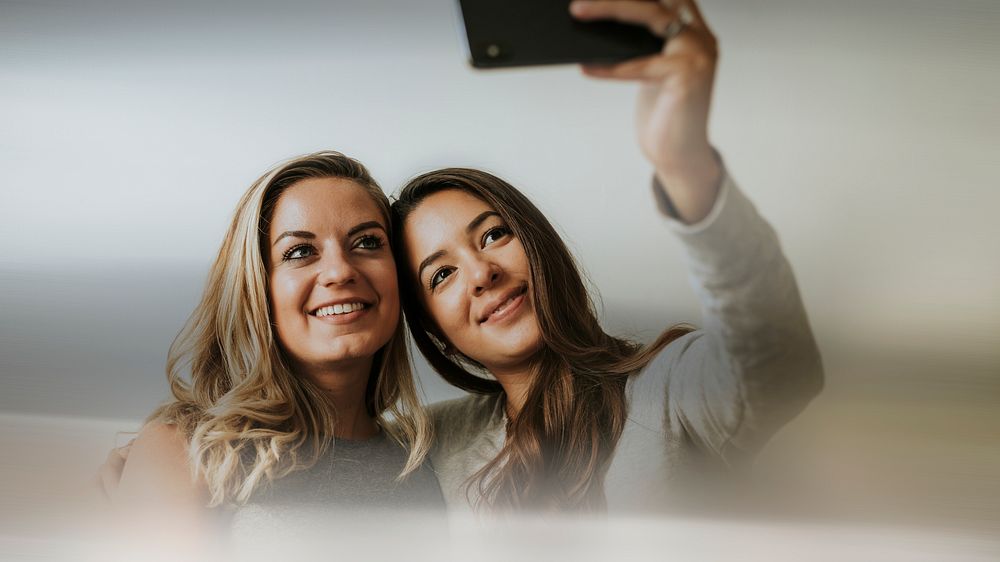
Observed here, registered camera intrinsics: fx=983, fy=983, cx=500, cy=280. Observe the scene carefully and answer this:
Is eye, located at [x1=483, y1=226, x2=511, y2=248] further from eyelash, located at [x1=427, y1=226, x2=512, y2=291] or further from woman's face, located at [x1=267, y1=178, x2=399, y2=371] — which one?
woman's face, located at [x1=267, y1=178, x2=399, y2=371]

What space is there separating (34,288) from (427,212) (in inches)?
18.3

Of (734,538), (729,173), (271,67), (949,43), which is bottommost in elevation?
(734,538)

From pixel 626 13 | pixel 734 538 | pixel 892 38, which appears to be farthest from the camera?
pixel 892 38

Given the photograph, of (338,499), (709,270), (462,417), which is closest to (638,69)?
(709,270)

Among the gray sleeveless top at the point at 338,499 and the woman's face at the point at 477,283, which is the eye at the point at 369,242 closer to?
the woman's face at the point at 477,283

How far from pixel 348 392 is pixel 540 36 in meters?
0.43

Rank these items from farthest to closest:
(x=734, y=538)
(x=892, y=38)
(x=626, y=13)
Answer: (x=892, y=38)
(x=734, y=538)
(x=626, y=13)

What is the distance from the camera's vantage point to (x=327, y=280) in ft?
3.46

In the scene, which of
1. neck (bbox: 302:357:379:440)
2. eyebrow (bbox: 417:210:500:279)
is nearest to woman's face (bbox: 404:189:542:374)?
eyebrow (bbox: 417:210:500:279)

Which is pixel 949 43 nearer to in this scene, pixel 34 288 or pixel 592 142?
pixel 592 142

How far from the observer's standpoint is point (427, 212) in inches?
43.4

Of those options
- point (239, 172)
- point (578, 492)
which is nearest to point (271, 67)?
point (239, 172)

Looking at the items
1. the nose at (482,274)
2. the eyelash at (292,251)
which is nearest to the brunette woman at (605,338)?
the nose at (482,274)

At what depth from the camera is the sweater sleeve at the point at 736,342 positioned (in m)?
0.97
